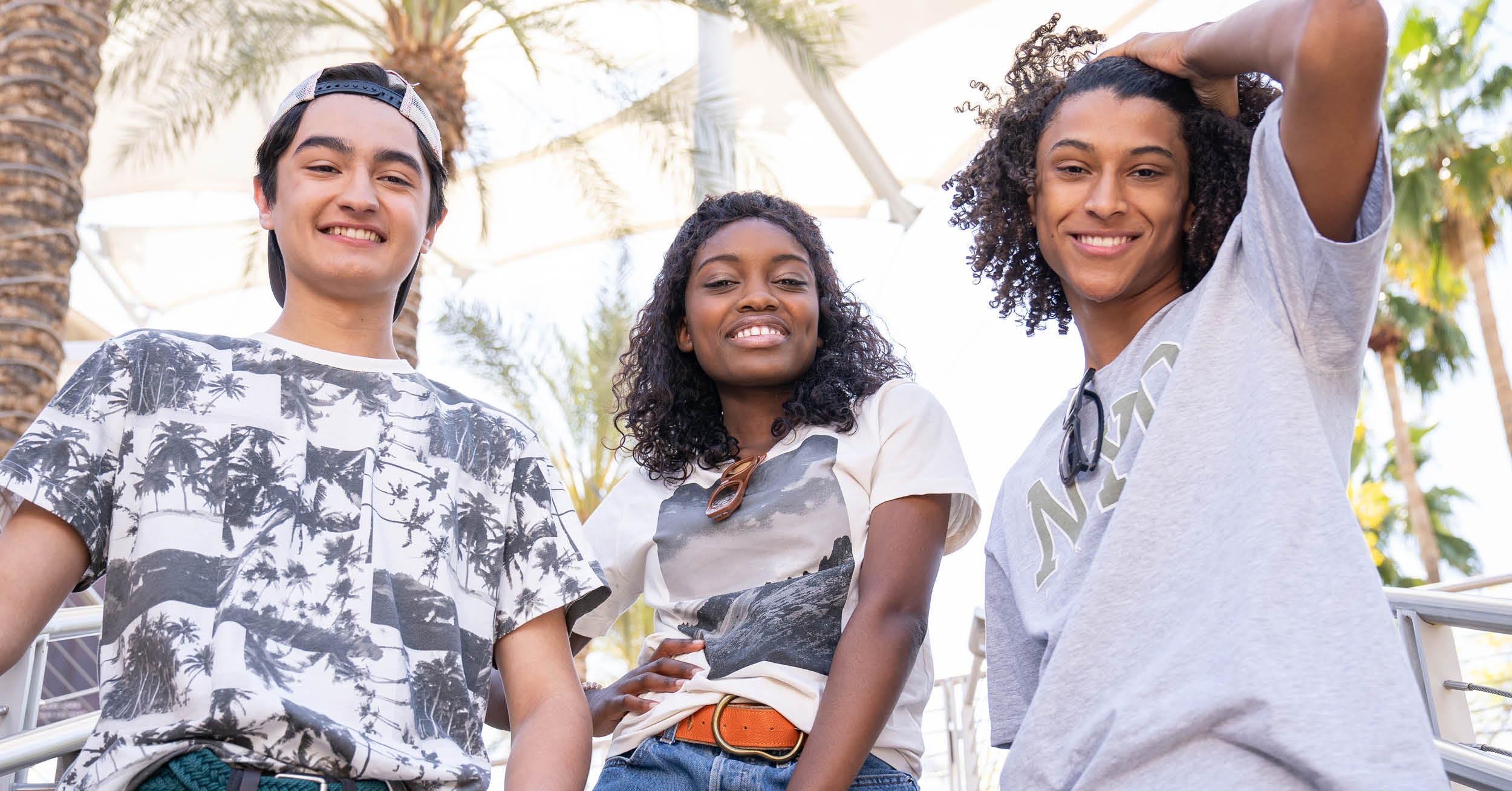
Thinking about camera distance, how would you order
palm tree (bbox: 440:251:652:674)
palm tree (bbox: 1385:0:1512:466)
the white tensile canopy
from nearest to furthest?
the white tensile canopy < palm tree (bbox: 440:251:652:674) < palm tree (bbox: 1385:0:1512:466)

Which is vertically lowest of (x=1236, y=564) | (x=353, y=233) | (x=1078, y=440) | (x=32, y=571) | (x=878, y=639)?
(x=878, y=639)

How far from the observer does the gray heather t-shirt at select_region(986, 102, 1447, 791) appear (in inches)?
66.1

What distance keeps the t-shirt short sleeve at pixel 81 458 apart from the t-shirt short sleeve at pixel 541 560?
686mm

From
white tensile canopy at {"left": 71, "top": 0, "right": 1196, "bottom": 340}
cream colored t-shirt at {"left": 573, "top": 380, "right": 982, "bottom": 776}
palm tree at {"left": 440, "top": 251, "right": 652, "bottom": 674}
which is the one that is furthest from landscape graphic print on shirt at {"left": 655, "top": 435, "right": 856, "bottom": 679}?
palm tree at {"left": 440, "top": 251, "right": 652, "bottom": 674}

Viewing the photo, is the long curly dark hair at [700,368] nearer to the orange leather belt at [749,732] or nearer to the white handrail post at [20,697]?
the orange leather belt at [749,732]

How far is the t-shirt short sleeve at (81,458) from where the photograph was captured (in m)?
2.01

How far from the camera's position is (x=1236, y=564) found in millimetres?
1818

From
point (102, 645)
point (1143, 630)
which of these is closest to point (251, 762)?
point (102, 645)

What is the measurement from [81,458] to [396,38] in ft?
27.1

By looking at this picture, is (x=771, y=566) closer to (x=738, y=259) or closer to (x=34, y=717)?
(x=738, y=259)

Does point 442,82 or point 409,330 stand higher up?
point 442,82

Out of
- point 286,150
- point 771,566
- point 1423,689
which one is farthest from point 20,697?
point 1423,689

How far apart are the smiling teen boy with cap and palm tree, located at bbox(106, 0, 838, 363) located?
6.47 metres

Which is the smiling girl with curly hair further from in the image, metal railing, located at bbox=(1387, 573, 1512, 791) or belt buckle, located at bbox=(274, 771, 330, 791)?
metal railing, located at bbox=(1387, 573, 1512, 791)
